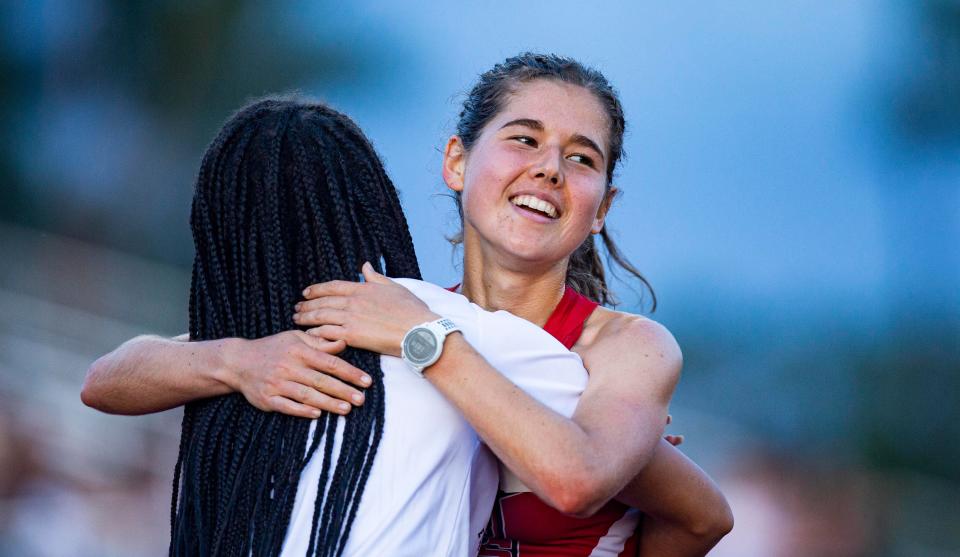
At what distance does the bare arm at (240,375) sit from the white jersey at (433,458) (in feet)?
0.17

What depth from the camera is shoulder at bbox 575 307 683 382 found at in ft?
5.76

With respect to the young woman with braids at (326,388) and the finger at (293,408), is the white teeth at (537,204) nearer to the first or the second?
the young woman with braids at (326,388)

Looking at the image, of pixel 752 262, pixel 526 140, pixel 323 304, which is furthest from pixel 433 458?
pixel 752 262

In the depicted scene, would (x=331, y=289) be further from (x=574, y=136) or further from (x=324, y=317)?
(x=574, y=136)

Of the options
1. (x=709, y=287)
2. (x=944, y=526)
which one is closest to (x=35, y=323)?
(x=709, y=287)

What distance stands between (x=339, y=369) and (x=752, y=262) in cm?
293

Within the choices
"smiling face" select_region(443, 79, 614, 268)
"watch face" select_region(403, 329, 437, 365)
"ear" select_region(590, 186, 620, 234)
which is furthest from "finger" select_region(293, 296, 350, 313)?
"ear" select_region(590, 186, 620, 234)

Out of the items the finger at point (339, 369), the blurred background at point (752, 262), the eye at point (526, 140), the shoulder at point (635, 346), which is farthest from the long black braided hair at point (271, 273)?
the blurred background at point (752, 262)

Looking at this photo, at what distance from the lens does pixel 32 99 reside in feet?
15.8

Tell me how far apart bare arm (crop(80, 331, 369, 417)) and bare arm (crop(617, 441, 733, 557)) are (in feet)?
1.76

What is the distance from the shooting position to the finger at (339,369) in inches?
59.5

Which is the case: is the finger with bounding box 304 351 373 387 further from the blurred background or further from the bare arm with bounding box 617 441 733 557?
the blurred background

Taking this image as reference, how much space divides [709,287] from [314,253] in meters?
2.82

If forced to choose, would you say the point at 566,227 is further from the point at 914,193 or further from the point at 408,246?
the point at 914,193
